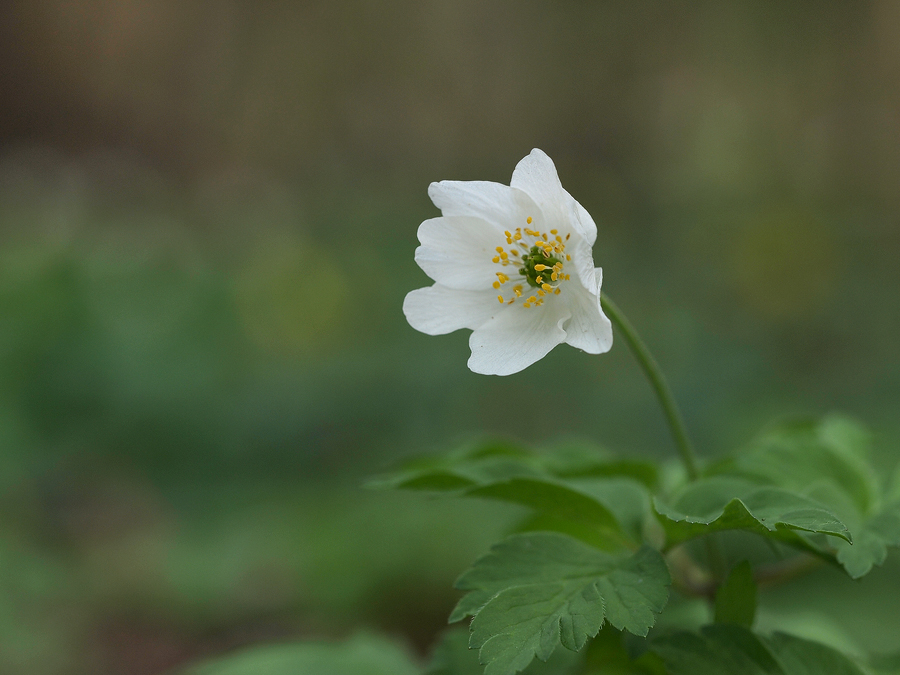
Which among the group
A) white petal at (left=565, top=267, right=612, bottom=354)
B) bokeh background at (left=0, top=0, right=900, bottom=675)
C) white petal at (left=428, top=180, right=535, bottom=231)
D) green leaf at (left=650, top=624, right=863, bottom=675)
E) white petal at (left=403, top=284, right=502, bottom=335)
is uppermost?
bokeh background at (left=0, top=0, right=900, bottom=675)

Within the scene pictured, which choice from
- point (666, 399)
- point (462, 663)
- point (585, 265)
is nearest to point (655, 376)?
point (666, 399)

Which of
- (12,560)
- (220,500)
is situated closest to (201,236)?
(220,500)

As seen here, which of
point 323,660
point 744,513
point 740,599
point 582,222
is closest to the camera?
point 744,513

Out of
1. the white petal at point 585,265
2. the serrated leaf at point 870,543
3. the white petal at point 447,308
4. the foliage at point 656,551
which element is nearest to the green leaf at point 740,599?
the foliage at point 656,551

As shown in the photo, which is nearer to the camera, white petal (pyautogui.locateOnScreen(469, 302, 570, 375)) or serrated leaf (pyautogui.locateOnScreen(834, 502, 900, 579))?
serrated leaf (pyautogui.locateOnScreen(834, 502, 900, 579))

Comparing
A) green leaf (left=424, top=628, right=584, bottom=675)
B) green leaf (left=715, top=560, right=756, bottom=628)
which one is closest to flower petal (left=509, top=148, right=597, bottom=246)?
green leaf (left=715, top=560, right=756, bottom=628)

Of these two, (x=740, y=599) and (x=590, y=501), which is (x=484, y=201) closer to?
(x=590, y=501)

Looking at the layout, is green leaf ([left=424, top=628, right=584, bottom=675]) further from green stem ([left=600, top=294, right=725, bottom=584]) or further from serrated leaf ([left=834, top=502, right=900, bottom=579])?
serrated leaf ([left=834, top=502, right=900, bottom=579])

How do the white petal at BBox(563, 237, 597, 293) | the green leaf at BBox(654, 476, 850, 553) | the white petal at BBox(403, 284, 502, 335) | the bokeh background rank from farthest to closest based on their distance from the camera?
1. the bokeh background
2. the white petal at BBox(403, 284, 502, 335)
3. the white petal at BBox(563, 237, 597, 293)
4. the green leaf at BBox(654, 476, 850, 553)
